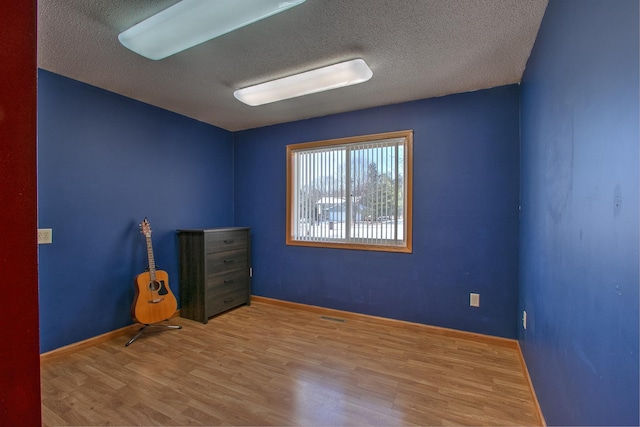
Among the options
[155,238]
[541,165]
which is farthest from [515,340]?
[155,238]

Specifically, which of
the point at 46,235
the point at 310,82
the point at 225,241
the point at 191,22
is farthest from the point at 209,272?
the point at 191,22

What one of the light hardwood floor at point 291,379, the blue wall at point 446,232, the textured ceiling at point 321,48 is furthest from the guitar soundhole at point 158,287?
the textured ceiling at point 321,48

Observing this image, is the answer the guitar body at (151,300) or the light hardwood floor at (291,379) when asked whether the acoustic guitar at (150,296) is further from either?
the light hardwood floor at (291,379)

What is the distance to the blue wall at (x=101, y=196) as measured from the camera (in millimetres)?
2209

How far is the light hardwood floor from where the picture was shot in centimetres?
158

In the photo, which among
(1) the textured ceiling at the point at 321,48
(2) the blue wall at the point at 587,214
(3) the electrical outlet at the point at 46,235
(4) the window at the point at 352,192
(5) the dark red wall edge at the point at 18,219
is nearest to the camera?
(5) the dark red wall edge at the point at 18,219

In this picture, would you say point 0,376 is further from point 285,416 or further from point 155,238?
point 155,238

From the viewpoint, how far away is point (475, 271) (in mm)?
2525

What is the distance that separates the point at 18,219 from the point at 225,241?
9.02 feet

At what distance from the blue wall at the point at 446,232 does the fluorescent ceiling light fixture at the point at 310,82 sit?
901 millimetres

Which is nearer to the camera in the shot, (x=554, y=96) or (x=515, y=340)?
(x=554, y=96)

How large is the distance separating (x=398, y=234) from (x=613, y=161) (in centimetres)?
206

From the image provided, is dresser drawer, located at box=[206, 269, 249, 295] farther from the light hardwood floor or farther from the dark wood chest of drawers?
the light hardwood floor

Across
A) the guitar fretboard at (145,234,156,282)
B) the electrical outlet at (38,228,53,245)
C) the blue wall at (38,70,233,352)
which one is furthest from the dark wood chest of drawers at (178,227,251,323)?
the electrical outlet at (38,228,53,245)
